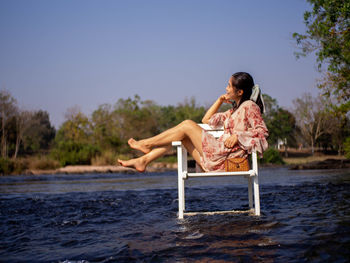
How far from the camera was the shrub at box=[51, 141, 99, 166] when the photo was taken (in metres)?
18.7

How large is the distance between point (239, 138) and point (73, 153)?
657 inches

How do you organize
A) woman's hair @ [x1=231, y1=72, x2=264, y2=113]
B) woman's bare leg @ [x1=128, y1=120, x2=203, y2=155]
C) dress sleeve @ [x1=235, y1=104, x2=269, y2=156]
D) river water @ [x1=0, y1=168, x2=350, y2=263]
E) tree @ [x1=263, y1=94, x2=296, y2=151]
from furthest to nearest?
1. tree @ [x1=263, y1=94, x2=296, y2=151]
2. woman's bare leg @ [x1=128, y1=120, x2=203, y2=155]
3. woman's hair @ [x1=231, y1=72, x2=264, y2=113]
4. dress sleeve @ [x1=235, y1=104, x2=269, y2=156]
5. river water @ [x1=0, y1=168, x2=350, y2=263]

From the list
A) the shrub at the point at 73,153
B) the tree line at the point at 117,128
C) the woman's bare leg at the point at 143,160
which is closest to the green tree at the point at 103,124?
the tree line at the point at 117,128

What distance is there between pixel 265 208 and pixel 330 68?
734cm

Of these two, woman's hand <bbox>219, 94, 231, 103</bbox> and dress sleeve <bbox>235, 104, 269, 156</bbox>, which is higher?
woman's hand <bbox>219, 94, 231, 103</bbox>

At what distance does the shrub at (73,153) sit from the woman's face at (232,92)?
53.4ft

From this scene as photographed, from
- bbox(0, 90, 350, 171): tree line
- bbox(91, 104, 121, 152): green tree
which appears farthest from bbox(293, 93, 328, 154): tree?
bbox(91, 104, 121, 152): green tree

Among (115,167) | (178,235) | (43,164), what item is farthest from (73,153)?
(178,235)

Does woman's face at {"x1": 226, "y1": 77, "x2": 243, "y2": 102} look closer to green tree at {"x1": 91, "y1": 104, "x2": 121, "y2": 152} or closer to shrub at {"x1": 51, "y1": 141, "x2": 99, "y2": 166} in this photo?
shrub at {"x1": 51, "y1": 141, "x2": 99, "y2": 166}

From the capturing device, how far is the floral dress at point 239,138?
3.27 meters

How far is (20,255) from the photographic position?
2211 millimetres

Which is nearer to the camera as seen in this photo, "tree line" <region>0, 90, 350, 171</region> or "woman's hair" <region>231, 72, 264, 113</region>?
"woman's hair" <region>231, 72, 264, 113</region>

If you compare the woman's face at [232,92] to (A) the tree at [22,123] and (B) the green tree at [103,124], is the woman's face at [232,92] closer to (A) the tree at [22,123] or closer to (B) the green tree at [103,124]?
(B) the green tree at [103,124]

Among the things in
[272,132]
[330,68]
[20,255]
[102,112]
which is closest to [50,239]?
[20,255]
